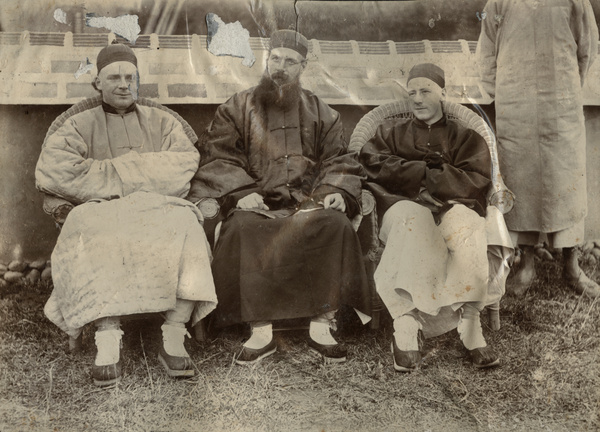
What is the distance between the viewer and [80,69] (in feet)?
11.8

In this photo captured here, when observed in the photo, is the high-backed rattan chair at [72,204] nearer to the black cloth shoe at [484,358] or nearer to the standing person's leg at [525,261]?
the black cloth shoe at [484,358]

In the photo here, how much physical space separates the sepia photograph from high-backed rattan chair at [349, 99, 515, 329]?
0.02 metres

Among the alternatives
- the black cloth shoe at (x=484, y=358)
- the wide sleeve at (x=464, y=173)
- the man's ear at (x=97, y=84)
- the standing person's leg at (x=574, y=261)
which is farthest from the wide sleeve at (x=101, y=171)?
the standing person's leg at (x=574, y=261)

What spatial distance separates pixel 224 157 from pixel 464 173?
1353mm

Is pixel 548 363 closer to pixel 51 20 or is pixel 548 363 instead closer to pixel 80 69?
pixel 80 69

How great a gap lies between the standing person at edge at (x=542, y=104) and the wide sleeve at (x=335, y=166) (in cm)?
90

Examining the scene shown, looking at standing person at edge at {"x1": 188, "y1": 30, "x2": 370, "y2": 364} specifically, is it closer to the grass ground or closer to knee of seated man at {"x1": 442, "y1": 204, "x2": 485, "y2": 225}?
the grass ground

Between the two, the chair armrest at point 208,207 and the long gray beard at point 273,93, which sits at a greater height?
the long gray beard at point 273,93

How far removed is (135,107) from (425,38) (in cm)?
170

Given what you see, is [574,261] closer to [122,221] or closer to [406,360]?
[406,360]

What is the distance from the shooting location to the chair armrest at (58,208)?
3.33m

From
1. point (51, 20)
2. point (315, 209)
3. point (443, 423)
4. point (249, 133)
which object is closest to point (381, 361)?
point (443, 423)

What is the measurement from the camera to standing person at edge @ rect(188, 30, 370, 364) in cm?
338

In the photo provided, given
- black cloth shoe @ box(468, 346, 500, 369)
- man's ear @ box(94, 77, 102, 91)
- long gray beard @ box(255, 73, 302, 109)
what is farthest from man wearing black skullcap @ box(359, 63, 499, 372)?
man's ear @ box(94, 77, 102, 91)
